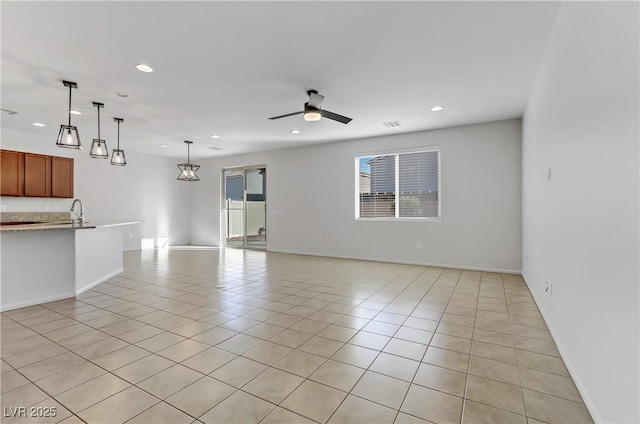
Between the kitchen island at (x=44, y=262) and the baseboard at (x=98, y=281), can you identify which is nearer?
the kitchen island at (x=44, y=262)

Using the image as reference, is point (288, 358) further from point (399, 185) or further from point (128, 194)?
point (128, 194)

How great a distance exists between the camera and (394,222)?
6.36m

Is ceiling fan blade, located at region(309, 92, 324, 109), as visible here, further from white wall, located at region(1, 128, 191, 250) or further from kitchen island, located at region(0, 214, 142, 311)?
white wall, located at region(1, 128, 191, 250)

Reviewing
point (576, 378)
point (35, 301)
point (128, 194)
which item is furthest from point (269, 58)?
point (128, 194)

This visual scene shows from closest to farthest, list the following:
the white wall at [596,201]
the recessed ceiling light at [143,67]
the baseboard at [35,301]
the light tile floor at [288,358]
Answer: the white wall at [596,201]
the light tile floor at [288,358]
the recessed ceiling light at [143,67]
the baseboard at [35,301]

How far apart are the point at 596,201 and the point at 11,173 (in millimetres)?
8644

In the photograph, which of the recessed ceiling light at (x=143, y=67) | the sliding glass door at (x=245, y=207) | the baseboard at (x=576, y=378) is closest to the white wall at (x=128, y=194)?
the sliding glass door at (x=245, y=207)

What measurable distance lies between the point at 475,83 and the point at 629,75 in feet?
8.94

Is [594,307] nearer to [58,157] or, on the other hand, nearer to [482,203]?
[482,203]

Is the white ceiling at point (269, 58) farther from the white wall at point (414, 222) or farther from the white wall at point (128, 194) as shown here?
the white wall at point (128, 194)

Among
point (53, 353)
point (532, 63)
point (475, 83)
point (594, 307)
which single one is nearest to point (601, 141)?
point (594, 307)

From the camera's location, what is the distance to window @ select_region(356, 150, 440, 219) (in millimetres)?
6062

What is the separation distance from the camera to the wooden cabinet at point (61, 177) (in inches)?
254

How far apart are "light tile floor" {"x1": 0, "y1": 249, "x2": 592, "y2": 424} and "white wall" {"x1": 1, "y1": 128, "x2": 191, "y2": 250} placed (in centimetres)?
410
